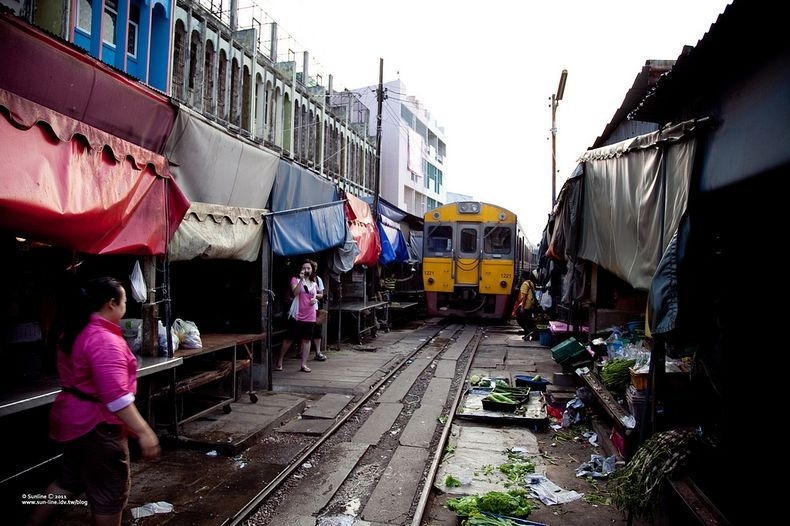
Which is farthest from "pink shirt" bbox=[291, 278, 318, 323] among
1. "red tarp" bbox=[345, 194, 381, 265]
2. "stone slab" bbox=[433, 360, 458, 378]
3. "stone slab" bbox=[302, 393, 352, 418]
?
"stone slab" bbox=[433, 360, 458, 378]

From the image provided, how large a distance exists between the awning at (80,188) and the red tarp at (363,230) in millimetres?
6120

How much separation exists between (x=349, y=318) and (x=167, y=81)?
7810mm

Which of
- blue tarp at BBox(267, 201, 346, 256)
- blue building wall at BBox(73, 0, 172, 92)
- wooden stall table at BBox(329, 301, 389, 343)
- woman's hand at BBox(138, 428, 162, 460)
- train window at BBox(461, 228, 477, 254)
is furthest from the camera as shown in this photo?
train window at BBox(461, 228, 477, 254)

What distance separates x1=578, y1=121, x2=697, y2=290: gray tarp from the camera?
4176mm

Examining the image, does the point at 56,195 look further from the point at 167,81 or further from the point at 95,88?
the point at 167,81

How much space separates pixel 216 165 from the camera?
641cm

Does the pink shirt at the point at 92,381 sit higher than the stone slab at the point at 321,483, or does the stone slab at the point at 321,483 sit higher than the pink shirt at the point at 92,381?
the pink shirt at the point at 92,381

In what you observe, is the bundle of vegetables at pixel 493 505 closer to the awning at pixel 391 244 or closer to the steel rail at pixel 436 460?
the steel rail at pixel 436 460

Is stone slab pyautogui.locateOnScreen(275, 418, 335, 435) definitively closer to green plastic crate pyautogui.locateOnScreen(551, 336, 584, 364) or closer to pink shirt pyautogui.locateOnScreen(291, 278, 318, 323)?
pink shirt pyautogui.locateOnScreen(291, 278, 318, 323)

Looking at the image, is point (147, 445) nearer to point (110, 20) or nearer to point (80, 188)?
point (80, 188)

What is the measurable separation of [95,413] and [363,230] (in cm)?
961

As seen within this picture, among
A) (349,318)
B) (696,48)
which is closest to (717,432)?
(696,48)

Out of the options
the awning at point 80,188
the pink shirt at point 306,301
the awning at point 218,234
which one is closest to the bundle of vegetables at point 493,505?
the awning at point 80,188

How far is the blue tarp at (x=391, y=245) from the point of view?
14759mm
